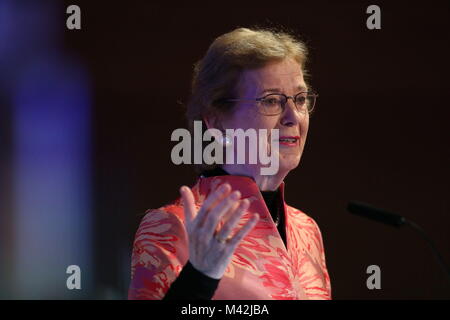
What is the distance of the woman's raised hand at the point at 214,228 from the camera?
113 cm

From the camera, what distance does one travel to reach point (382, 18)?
2768mm

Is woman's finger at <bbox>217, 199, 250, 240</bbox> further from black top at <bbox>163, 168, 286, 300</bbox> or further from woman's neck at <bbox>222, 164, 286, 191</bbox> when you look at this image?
woman's neck at <bbox>222, 164, 286, 191</bbox>

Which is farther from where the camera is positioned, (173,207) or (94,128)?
(94,128)

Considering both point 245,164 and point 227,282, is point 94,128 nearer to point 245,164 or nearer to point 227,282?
point 245,164

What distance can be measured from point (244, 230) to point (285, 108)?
1.53 ft

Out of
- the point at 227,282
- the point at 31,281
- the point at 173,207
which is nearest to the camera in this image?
the point at 227,282

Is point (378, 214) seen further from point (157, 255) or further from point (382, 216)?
point (157, 255)

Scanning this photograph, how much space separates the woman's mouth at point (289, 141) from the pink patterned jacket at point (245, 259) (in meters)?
0.12

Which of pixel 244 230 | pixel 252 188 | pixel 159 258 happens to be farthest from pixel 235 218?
pixel 252 188

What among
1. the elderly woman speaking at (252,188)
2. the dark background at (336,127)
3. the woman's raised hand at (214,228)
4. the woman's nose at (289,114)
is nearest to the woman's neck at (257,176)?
the elderly woman speaking at (252,188)

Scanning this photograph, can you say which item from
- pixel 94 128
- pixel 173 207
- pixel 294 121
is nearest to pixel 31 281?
pixel 94 128

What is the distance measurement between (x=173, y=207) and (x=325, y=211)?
1.44 meters

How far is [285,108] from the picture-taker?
153cm

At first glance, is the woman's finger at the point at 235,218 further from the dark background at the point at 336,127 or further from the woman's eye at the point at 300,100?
the dark background at the point at 336,127
